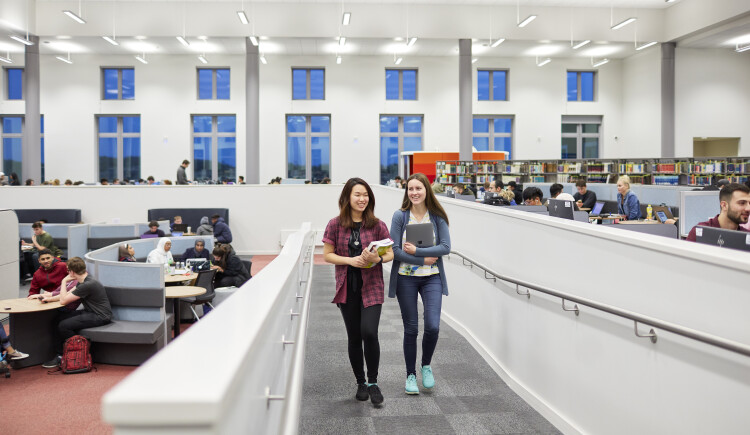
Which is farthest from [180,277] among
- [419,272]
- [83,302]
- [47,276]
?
[419,272]

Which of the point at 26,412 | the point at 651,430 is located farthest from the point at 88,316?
the point at 651,430

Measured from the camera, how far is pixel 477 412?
11.5ft

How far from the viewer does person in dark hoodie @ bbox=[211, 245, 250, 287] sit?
773 cm

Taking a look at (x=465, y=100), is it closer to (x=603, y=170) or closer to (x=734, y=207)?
(x=603, y=170)

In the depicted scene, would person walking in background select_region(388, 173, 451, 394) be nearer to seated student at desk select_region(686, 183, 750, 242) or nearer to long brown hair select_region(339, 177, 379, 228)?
long brown hair select_region(339, 177, 379, 228)

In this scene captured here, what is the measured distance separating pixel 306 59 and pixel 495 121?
6905mm

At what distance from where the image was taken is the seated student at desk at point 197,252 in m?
8.25

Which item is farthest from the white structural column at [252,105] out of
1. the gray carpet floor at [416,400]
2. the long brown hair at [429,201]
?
the long brown hair at [429,201]

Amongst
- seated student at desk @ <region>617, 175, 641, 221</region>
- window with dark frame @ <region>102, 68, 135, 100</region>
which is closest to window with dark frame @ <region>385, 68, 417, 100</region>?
window with dark frame @ <region>102, 68, 135, 100</region>

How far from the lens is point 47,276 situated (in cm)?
683

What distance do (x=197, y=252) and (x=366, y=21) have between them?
32.7ft

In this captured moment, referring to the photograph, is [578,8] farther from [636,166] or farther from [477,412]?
[477,412]

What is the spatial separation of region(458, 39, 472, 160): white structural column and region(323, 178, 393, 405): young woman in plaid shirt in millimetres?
12935

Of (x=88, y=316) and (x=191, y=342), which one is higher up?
(x=191, y=342)
